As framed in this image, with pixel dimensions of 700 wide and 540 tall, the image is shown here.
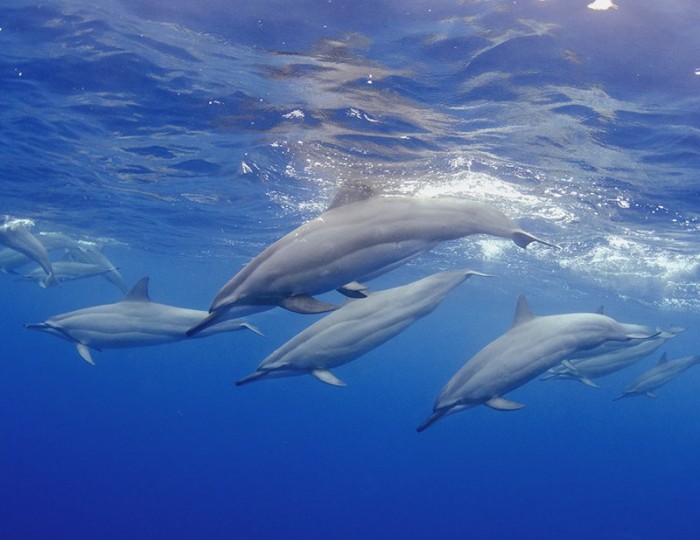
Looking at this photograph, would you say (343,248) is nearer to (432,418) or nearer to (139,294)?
(432,418)

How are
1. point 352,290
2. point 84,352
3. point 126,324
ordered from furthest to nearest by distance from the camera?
point 84,352
point 126,324
point 352,290

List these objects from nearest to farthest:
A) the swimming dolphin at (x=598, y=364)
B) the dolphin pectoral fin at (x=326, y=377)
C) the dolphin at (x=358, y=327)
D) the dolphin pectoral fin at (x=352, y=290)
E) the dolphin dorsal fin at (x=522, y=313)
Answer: the dolphin pectoral fin at (x=352, y=290) < the dolphin pectoral fin at (x=326, y=377) < the dolphin at (x=358, y=327) < the dolphin dorsal fin at (x=522, y=313) < the swimming dolphin at (x=598, y=364)

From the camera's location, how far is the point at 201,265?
4684cm

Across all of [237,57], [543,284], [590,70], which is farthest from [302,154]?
[543,284]

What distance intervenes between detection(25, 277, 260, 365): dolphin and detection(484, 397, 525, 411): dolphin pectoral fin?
17.2 ft

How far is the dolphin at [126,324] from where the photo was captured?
10695 millimetres

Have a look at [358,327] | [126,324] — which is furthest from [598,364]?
[126,324]

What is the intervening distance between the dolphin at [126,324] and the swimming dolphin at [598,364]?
Result: 8532mm

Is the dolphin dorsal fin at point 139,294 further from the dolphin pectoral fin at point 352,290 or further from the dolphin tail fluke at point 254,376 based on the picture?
the dolphin pectoral fin at point 352,290

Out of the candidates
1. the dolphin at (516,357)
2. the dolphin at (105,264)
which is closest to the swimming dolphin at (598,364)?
the dolphin at (516,357)

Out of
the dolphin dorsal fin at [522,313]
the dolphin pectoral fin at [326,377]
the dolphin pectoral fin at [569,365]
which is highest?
the dolphin dorsal fin at [522,313]

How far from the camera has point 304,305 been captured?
4988 mm

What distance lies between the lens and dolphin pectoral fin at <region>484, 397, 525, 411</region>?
771 cm

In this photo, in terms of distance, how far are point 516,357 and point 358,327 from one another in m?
2.23
